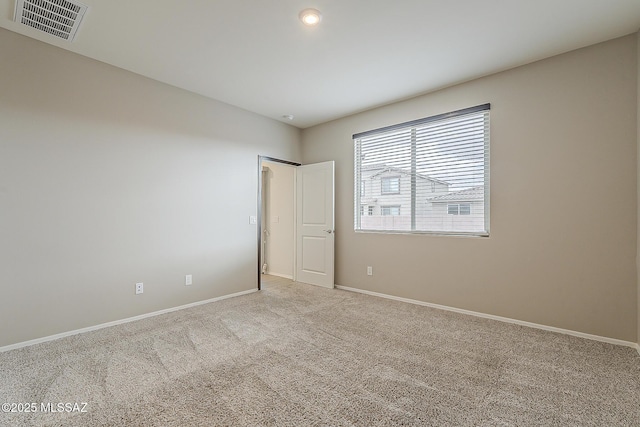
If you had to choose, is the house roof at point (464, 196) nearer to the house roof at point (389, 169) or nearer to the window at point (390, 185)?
the house roof at point (389, 169)

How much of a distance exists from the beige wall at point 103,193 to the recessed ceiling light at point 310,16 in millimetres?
2046

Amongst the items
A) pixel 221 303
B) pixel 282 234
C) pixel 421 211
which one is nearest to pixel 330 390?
pixel 221 303

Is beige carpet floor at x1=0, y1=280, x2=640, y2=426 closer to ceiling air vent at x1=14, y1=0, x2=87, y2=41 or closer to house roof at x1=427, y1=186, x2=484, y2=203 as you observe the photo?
house roof at x1=427, y1=186, x2=484, y2=203

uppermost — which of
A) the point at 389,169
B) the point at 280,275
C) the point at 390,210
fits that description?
the point at 389,169

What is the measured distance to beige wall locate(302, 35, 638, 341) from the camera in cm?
259

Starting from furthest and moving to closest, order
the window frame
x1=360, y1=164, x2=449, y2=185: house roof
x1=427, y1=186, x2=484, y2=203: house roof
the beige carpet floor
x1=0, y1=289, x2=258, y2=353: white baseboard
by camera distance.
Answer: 1. the window frame
2. x1=360, y1=164, x2=449, y2=185: house roof
3. x1=427, y1=186, x2=484, y2=203: house roof
4. x1=0, y1=289, x2=258, y2=353: white baseboard
5. the beige carpet floor

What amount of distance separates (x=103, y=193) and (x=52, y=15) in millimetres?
1523

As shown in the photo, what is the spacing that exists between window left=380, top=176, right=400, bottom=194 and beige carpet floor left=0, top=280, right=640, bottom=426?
5.88 ft

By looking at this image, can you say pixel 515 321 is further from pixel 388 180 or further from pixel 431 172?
pixel 388 180

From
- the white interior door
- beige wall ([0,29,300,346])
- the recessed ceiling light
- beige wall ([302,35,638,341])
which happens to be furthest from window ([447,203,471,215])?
beige wall ([0,29,300,346])

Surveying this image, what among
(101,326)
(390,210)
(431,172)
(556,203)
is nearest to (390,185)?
(390,210)

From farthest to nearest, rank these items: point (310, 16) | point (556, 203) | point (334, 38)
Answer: point (556, 203) < point (334, 38) < point (310, 16)

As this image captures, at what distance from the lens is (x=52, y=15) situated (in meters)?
2.33

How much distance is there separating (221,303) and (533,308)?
3.57 meters
